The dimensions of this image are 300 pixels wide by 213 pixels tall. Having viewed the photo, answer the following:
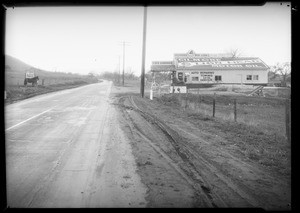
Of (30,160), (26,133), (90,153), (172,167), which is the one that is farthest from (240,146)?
(26,133)

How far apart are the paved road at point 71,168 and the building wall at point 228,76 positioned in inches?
1455

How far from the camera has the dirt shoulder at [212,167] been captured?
4133 mm

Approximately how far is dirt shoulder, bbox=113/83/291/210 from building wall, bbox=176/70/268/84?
36.0 metres

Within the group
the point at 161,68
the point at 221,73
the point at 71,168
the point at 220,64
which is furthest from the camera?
the point at 220,64

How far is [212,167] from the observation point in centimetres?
569

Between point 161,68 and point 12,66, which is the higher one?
point 12,66

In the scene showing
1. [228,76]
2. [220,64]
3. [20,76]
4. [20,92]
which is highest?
[220,64]

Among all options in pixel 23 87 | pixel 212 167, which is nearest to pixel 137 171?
pixel 212 167

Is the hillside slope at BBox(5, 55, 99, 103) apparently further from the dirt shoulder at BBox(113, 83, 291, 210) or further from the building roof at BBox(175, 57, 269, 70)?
the building roof at BBox(175, 57, 269, 70)

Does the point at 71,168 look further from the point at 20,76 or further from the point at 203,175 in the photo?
the point at 20,76

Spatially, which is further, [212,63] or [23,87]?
[212,63]

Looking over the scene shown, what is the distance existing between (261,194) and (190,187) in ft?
4.01

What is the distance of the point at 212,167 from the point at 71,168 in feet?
10.5
